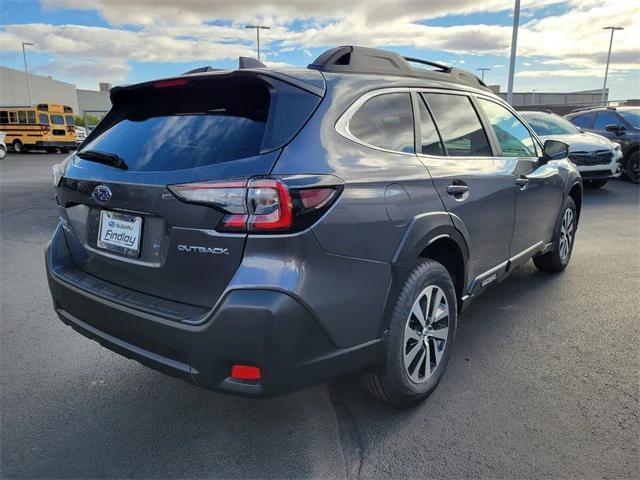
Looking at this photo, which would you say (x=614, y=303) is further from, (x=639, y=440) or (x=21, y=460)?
(x=21, y=460)

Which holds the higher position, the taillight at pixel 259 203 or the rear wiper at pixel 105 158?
the rear wiper at pixel 105 158

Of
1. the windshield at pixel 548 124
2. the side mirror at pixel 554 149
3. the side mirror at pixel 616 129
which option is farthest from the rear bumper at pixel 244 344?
the side mirror at pixel 616 129

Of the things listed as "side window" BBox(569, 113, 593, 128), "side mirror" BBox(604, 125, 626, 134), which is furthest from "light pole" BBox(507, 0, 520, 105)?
"side mirror" BBox(604, 125, 626, 134)

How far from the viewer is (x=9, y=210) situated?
9156 mm

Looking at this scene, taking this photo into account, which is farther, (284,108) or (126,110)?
(126,110)

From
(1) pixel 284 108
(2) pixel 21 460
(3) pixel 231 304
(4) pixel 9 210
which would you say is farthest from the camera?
(4) pixel 9 210

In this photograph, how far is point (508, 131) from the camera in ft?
13.3

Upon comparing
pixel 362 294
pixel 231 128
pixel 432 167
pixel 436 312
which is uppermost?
pixel 231 128

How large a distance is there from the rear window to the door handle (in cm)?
103

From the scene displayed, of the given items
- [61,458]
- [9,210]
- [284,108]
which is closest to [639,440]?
[284,108]

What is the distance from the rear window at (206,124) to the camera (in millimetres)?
2197

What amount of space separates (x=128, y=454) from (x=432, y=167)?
2.13 metres

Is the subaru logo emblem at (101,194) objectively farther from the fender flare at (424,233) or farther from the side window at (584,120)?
the side window at (584,120)

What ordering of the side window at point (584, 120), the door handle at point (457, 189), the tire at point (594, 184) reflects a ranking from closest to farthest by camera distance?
the door handle at point (457, 189) < the tire at point (594, 184) < the side window at point (584, 120)
